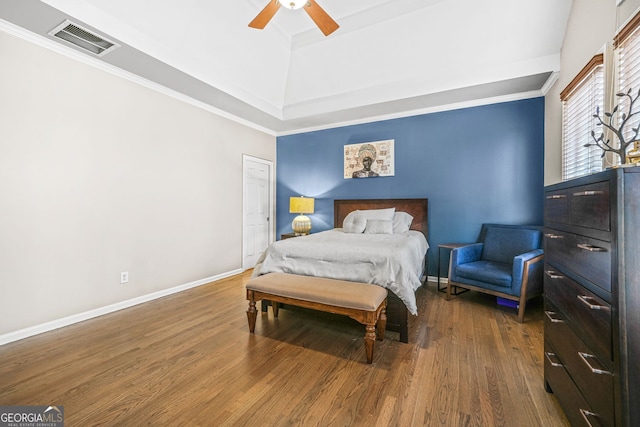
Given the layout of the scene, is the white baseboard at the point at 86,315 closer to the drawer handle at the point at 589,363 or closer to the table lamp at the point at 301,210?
the table lamp at the point at 301,210

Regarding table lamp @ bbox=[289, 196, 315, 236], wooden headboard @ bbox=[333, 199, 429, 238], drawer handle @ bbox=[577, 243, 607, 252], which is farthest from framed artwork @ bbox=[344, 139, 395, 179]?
drawer handle @ bbox=[577, 243, 607, 252]

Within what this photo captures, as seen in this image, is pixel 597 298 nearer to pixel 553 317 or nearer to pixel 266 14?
pixel 553 317

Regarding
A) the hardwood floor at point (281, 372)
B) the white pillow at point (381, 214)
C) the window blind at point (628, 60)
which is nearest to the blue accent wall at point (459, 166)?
the white pillow at point (381, 214)

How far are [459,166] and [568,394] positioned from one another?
3.27 metres

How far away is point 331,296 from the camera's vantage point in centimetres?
206

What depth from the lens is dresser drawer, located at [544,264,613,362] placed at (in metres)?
1.00

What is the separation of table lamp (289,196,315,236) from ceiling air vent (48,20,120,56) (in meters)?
3.06

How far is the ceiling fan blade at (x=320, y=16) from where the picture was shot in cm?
223

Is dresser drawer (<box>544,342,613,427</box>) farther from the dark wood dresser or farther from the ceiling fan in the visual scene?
the ceiling fan

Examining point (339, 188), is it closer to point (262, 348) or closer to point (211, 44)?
point (211, 44)

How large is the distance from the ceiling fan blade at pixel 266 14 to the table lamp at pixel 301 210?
9.06ft

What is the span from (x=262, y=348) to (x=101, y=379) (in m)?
1.09

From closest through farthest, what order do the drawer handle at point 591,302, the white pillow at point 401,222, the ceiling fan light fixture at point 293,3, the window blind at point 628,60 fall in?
1. the drawer handle at point 591,302
2. the window blind at point 628,60
3. the ceiling fan light fixture at point 293,3
4. the white pillow at point 401,222

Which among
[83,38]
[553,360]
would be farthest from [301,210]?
[553,360]
